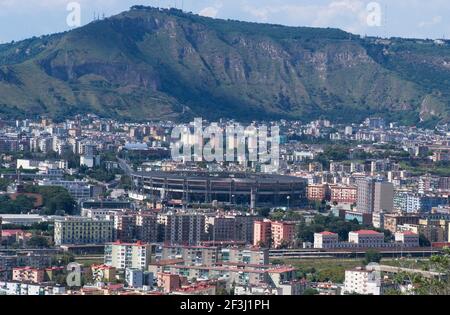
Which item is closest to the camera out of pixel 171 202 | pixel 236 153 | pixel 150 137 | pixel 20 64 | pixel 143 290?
pixel 143 290

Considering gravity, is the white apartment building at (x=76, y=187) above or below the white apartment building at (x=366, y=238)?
above

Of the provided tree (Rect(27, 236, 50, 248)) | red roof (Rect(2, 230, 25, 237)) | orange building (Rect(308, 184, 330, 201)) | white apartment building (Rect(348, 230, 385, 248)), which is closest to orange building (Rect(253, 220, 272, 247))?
white apartment building (Rect(348, 230, 385, 248))

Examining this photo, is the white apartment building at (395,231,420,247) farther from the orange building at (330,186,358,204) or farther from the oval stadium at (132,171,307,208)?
the orange building at (330,186,358,204)

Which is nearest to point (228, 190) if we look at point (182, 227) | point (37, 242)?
point (182, 227)

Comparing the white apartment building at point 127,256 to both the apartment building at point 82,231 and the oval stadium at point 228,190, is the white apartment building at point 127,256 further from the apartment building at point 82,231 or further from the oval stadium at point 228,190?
the oval stadium at point 228,190

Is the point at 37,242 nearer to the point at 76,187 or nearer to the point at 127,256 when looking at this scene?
the point at 127,256

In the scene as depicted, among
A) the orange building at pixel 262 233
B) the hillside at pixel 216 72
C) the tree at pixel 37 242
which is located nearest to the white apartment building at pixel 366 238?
the orange building at pixel 262 233
